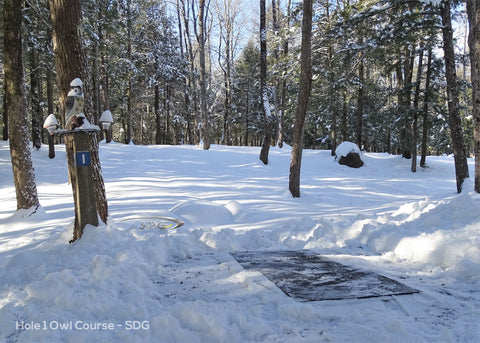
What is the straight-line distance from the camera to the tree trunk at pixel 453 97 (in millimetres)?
10352

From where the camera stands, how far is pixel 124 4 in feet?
73.5

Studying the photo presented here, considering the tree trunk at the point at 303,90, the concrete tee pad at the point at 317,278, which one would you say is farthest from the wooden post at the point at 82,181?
the tree trunk at the point at 303,90

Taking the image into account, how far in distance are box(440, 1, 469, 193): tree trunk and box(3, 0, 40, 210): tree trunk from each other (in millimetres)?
12472

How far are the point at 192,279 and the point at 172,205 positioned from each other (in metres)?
4.84

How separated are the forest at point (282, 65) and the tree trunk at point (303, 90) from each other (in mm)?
1351

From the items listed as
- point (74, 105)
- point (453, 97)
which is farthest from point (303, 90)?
point (74, 105)

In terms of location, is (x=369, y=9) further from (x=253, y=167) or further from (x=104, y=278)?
(x=104, y=278)

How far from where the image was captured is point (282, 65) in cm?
1666

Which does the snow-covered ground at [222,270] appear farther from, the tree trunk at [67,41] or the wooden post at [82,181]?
the tree trunk at [67,41]

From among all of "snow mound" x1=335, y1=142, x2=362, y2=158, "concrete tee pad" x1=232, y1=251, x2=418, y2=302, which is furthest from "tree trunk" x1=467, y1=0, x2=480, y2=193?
"snow mound" x1=335, y1=142, x2=362, y2=158

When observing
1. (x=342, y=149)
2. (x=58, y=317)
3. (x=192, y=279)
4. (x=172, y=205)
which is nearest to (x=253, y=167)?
(x=342, y=149)

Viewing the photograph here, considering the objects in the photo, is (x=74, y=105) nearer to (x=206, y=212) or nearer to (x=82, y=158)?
(x=82, y=158)

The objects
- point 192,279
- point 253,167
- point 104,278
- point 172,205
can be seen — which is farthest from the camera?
point 253,167

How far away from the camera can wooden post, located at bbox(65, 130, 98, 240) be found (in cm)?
484
